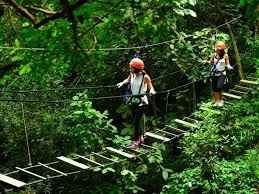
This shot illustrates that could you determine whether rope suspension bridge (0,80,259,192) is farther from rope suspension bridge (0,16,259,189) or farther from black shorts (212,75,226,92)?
black shorts (212,75,226,92)

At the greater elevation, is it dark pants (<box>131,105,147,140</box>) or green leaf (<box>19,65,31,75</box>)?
green leaf (<box>19,65,31,75</box>)

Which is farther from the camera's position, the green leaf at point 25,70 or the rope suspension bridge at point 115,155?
the rope suspension bridge at point 115,155

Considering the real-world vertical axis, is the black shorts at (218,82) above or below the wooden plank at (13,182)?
above

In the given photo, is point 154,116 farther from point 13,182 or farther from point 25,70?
point 25,70

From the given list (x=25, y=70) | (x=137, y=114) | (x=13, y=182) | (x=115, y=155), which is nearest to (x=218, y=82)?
(x=137, y=114)

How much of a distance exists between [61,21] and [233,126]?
514 cm

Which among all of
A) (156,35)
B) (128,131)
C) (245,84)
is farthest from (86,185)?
(156,35)

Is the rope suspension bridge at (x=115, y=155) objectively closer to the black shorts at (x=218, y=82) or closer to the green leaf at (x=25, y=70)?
the black shorts at (x=218, y=82)

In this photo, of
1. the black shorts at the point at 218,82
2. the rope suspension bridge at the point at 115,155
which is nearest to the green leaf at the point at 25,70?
the rope suspension bridge at the point at 115,155

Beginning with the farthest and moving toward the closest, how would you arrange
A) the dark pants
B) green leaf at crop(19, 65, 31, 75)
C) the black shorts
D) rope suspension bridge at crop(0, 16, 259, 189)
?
the black shorts
the dark pants
rope suspension bridge at crop(0, 16, 259, 189)
green leaf at crop(19, 65, 31, 75)

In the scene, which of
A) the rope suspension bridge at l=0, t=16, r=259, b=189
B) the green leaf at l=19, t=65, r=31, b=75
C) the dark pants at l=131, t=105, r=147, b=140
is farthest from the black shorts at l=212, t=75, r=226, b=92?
the green leaf at l=19, t=65, r=31, b=75

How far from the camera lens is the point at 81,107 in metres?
7.82

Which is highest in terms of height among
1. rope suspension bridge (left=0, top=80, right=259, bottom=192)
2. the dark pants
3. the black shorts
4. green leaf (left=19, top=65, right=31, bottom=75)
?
green leaf (left=19, top=65, right=31, bottom=75)

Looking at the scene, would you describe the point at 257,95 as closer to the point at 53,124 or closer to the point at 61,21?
the point at 53,124
